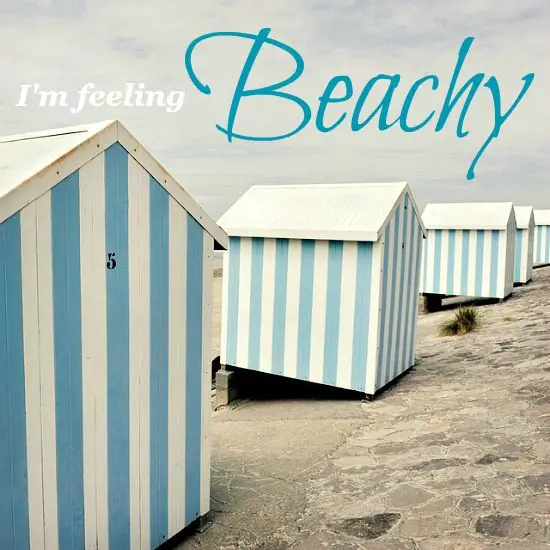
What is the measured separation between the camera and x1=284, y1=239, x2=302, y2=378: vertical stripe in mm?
6941

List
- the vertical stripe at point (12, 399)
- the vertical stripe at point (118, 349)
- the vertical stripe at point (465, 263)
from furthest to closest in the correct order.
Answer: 1. the vertical stripe at point (465, 263)
2. the vertical stripe at point (118, 349)
3. the vertical stripe at point (12, 399)

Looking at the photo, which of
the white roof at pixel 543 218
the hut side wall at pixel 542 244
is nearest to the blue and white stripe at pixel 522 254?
the white roof at pixel 543 218

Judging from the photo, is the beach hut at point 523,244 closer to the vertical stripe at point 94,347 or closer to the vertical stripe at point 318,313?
the vertical stripe at point 318,313

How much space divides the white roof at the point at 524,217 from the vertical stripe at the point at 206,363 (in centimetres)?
1402

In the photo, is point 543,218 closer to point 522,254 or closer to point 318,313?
point 522,254

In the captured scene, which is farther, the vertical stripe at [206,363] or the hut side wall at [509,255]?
the hut side wall at [509,255]

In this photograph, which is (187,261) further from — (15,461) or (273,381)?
(273,381)

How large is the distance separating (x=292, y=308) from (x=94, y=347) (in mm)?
4228

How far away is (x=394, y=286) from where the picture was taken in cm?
698

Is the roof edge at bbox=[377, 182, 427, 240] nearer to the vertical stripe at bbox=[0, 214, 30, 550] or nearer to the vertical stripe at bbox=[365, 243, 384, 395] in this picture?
the vertical stripe at bbox=[365, 243, 384, 395]

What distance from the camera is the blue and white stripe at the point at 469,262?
13.3 meters

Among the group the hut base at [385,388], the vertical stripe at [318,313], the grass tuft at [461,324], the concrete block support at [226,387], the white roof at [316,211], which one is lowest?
the concrete block support at [226,387]

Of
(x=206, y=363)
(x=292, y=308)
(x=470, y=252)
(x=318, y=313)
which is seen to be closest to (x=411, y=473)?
(x=206, y=363)

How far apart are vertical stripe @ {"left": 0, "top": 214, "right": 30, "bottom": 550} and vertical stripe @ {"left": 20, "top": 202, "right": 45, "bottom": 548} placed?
22 millimetres
